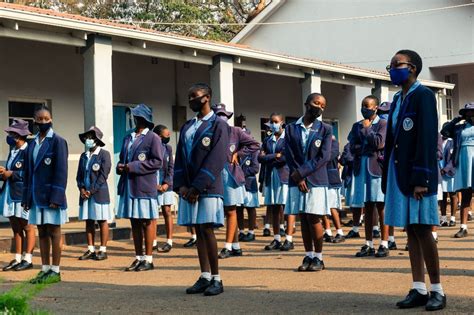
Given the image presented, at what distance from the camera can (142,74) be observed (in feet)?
61.8

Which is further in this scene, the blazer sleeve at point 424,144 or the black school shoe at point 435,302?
the blazer sleeve at point 424,144

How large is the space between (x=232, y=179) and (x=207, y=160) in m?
3.51

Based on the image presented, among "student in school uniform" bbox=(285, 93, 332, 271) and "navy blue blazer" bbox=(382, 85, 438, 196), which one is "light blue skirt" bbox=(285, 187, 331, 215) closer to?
Result: "student in school uniform" bbox=(285, 93, 332, 271)

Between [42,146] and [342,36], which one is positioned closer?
[42,146]

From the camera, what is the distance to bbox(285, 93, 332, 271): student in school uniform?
8969 millimetres

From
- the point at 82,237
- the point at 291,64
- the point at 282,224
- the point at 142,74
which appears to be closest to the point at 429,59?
the point at 291,64

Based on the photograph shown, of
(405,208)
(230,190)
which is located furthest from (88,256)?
(405,208)

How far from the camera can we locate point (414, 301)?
646 cm

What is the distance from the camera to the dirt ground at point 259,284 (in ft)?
22.9

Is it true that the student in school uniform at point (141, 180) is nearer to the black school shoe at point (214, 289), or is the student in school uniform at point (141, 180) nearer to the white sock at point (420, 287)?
the black school shoe at point (214, 289)

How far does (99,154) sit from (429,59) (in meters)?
18.7

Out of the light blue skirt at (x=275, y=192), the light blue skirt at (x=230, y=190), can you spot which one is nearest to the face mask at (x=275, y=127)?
the light blue skirt at (x=275, y=192)

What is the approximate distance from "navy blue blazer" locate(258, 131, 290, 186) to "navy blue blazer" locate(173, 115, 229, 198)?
456 cm

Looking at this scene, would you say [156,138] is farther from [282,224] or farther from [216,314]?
[282,224]
